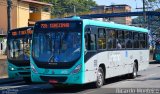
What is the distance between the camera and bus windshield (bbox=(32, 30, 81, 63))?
A: 16.4m

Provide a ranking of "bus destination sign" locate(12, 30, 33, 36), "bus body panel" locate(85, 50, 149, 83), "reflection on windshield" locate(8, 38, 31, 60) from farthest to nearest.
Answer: "bus destination sign" locate(12, 30, 33, 36)
"reflection on windshield" locate(8, 38, 31, 60)
"bus body panel" locate(85, 50, 149, 83)

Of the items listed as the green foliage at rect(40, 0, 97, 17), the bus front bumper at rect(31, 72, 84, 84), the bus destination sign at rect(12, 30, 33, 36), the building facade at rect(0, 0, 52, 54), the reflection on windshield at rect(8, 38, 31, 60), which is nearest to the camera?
the bus front bumper at rect(31, 72, 84, 84)

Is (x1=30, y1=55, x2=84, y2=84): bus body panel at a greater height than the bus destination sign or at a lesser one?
lesser

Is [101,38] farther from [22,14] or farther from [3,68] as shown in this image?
[22,14]

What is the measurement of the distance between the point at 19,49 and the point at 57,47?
5.34 m

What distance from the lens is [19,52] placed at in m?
21.5

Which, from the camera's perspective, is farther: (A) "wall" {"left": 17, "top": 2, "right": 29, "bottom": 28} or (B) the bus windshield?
(A) "wall" {"left": 17, "top": 2, "right": 29, "bottom": 28}

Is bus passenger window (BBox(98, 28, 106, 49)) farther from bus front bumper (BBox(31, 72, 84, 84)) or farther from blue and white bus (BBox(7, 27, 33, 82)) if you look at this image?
blue and white bus (BBox(7, 27, 33, 82))

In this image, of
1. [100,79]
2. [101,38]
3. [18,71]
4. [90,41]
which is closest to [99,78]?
[100,79]

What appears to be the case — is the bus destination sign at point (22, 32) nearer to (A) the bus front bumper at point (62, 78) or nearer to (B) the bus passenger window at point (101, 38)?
(B) the bus passenger window at point (101, 38)

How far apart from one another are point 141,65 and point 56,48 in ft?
31.9

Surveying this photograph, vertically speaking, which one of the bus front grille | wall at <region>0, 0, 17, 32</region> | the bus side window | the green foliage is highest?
the green foliage

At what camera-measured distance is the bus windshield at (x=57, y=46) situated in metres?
16.4

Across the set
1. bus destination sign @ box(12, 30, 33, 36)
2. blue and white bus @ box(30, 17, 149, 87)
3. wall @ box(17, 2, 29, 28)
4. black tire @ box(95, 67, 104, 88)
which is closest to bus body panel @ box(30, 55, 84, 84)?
blue and white bus @ box(30, 17, 149, 87)
